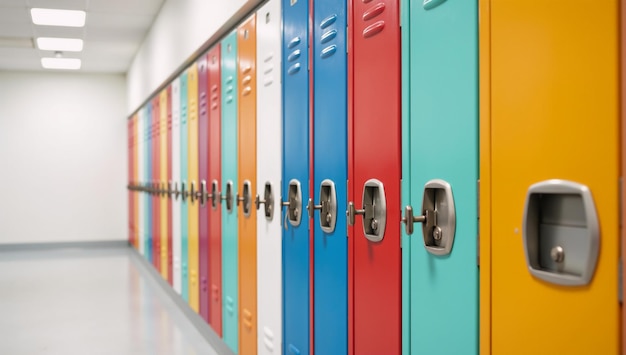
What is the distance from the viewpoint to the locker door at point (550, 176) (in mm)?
1160

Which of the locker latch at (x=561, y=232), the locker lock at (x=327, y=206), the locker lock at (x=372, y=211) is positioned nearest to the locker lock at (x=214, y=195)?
the locker lock at (x=327, y=206)

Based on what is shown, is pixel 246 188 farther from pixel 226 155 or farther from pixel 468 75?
pixel 468 75

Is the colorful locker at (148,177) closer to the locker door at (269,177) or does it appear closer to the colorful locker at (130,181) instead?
the colorful locker at (130,181)

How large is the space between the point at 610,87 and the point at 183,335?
4.09 m

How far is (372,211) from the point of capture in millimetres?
2084

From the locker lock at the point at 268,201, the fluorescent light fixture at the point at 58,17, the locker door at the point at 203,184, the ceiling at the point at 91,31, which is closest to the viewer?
the locker lock at the point at 268,201

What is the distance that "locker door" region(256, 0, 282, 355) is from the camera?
3066mm

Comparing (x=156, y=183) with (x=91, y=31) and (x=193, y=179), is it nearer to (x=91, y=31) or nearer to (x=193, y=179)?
(x=91, y=31)

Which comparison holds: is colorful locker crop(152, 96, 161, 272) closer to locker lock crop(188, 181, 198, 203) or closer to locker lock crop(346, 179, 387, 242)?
locker lock crop(188, 181, 198, 203)

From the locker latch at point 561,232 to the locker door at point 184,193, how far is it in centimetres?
419

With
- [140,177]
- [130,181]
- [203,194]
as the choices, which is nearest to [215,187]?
[203,194]

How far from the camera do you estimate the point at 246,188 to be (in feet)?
11.8

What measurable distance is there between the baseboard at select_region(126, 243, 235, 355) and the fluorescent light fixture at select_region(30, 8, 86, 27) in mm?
2818

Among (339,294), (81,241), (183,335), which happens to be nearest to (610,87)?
(339,294)
